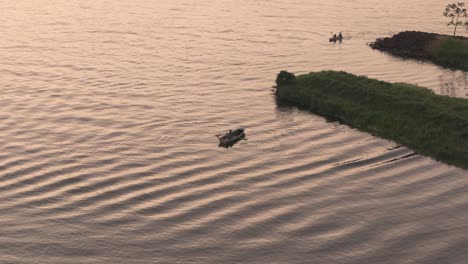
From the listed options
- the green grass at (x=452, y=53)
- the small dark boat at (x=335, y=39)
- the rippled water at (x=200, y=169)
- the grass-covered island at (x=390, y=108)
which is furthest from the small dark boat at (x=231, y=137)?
the small dark boat at (x=335, y=39)

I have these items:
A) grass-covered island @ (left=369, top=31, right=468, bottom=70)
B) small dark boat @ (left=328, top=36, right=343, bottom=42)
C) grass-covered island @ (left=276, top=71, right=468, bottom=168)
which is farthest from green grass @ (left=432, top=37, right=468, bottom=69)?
grass-covered island @ (left=276, top=71, right=468, bottom=168)

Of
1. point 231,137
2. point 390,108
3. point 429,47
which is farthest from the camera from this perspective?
point 429,47

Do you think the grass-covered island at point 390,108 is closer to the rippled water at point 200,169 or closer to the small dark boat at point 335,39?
the rippled water at point 200,169

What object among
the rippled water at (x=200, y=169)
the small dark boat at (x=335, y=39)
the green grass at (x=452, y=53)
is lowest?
the rippled water at (x=200, y=169)

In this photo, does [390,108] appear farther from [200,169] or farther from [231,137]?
[200,169]

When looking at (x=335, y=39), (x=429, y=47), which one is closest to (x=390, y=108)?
(x=429, y=47)

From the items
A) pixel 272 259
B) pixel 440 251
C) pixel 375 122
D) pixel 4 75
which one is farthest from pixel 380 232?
pixel 4 75

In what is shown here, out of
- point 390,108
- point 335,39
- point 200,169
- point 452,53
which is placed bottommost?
point 200,169

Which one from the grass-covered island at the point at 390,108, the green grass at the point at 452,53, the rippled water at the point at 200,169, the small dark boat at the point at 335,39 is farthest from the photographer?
the small dark boat at the point at 335,39

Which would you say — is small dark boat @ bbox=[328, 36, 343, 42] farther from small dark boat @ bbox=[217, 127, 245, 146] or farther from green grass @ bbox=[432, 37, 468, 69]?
small dark boat @ bbox=[217, 127, 245, 146]

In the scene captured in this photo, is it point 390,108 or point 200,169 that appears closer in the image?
point 200,169
